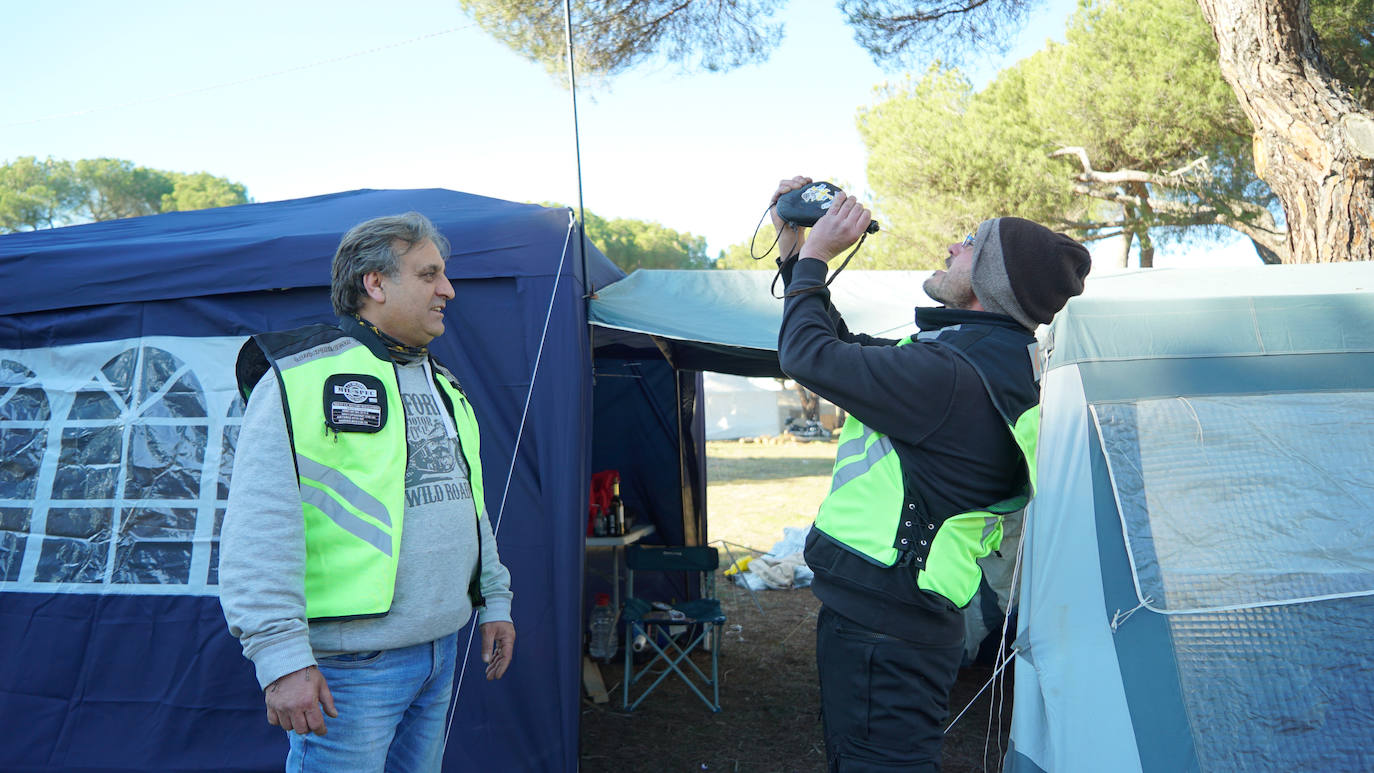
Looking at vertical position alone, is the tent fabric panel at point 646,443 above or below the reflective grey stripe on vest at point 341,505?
below

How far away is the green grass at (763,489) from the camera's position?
9.11 meters

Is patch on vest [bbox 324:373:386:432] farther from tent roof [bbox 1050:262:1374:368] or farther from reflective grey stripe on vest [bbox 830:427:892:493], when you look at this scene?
tent roof [bbox 1050:262:1374:368]

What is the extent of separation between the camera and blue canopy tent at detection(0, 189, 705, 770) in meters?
2.84

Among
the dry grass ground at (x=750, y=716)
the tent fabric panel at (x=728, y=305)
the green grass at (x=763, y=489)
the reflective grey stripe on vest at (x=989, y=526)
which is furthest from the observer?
the green grass at (x=763, y=489)

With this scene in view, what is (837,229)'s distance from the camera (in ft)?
5.07

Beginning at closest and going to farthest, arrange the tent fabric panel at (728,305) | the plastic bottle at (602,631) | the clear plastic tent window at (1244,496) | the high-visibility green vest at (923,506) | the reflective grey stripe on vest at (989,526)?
the high-visibility green vest at (923,506)
the reflective grey stripe on vest at (989,526)
the clear plastic tent window at (1244,496)
the tent fabric panel at (728,305)
the plastic bottle at (602,631)

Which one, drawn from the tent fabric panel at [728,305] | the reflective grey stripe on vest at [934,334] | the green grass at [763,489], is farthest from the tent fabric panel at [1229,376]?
the green grass at [763,489]

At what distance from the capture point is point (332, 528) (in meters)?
1.55

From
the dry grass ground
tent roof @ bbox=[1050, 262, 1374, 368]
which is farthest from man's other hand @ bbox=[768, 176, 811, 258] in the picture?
the dry grass ground

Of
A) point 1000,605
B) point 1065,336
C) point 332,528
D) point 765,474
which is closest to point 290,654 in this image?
point 332,528

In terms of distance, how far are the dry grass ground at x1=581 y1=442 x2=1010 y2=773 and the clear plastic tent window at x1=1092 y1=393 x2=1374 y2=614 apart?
50.6 inches

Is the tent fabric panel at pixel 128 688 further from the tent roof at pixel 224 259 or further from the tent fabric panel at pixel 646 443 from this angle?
the tent fabric panel at pixel 646 443

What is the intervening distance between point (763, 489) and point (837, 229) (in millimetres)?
11083

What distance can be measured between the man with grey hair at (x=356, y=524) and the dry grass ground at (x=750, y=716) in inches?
82.0
